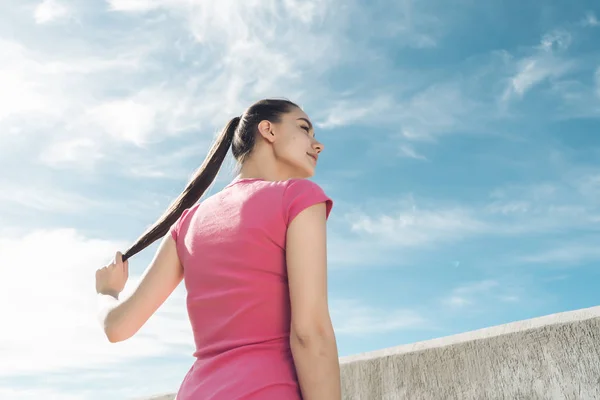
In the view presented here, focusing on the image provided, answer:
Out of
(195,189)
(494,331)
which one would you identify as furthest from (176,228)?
(494,331)

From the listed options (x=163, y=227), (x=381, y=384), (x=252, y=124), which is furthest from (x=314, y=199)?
(x=381, y=384)

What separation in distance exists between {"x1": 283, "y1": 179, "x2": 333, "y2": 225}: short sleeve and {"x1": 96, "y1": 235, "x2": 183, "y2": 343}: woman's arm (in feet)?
1.48

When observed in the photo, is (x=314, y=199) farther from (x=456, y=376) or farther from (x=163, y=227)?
(x=456, y=376)

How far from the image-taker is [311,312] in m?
1.34

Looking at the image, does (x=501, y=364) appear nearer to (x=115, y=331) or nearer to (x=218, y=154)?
(x=218, y=154)

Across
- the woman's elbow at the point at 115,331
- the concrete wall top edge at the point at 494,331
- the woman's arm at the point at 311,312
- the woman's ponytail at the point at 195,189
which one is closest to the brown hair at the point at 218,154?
the woman's ponytail at the point at 195,189

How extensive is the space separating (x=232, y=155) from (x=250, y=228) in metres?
0.57

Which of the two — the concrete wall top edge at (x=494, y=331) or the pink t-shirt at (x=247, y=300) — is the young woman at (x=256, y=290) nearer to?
the pink t-shirt at (x=247, y=300)

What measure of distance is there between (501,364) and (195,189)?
1.33 meters

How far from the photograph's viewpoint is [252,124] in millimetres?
1883

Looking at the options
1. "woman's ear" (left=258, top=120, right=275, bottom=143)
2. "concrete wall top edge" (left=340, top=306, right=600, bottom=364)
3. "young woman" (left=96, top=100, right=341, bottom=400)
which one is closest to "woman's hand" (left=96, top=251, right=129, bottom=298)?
"young woman" (left=96, top=100, right=341, bottom=400)

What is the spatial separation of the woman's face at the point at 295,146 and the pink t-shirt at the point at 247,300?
0.26 meters

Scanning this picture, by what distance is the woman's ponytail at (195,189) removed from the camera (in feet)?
6.63

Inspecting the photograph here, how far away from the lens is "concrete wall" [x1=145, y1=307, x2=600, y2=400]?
2.18m
